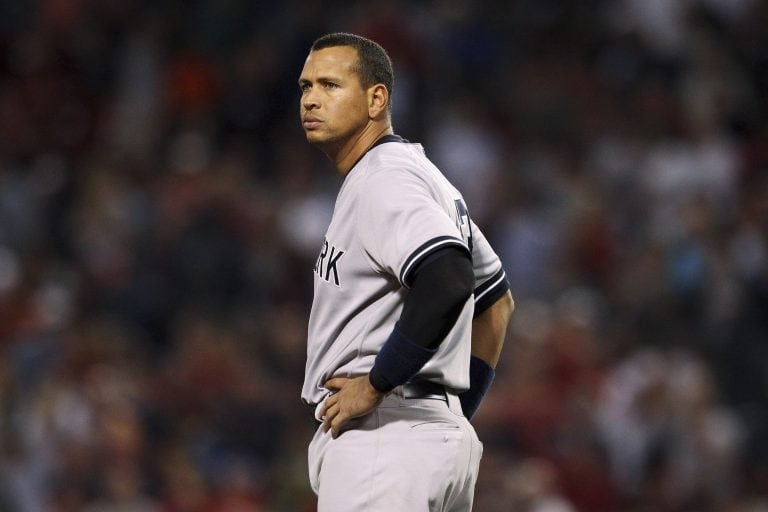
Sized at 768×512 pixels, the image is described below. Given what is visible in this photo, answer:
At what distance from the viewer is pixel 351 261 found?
129 inches

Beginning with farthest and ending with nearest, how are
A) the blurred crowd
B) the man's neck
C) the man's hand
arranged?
the blurred crowd
the man's neck
the man's hand

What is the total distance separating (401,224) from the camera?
311 cm

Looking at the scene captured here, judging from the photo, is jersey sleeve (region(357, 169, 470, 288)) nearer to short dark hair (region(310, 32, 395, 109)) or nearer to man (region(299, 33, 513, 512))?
man (region(299, 33, 513, 512))

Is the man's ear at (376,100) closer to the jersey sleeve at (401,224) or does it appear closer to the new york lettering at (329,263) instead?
the jersey sleeve at (401,224)

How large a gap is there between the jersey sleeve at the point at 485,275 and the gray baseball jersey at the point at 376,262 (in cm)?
19

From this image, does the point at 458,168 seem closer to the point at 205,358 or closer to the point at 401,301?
the point at 205,358

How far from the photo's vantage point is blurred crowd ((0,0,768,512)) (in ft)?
24.4

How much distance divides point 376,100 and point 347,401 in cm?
73

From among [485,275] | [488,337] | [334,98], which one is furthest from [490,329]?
[334,98]

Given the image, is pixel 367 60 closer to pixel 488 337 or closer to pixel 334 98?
pixel 334 98

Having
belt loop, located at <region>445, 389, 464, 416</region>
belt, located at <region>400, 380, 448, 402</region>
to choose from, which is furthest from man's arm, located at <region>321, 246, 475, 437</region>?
belt loop, located at <region>445, 389, 464, 416</region>

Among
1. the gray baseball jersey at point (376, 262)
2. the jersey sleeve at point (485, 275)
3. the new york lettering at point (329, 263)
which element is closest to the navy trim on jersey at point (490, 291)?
the jersey sleeve at point (485, 275)

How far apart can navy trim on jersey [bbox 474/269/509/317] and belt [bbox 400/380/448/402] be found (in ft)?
1.32

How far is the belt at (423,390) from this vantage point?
128 inches
